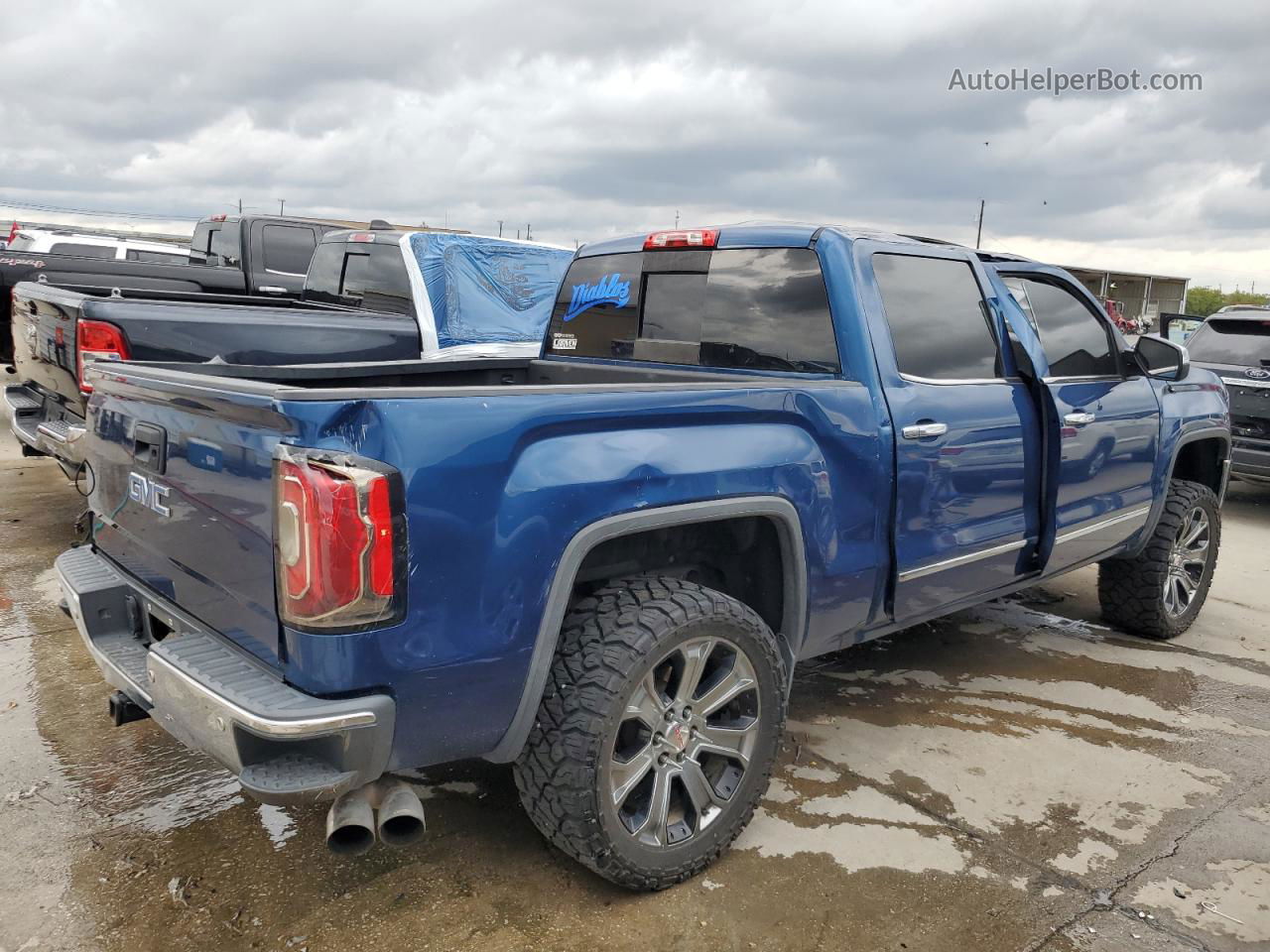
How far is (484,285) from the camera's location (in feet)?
24.0

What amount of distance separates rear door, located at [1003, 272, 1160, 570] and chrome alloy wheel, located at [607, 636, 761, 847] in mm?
1923

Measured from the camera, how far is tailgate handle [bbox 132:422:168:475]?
2.54 metres

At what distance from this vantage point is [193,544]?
2459 mm

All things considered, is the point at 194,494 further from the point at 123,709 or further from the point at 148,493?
the point at 123,709

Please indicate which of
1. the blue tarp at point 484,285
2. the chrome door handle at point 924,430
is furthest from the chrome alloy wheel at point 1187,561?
the blue tarp at point 484,285

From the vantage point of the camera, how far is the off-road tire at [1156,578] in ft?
16.0

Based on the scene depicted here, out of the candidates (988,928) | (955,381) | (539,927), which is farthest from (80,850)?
(955,381)

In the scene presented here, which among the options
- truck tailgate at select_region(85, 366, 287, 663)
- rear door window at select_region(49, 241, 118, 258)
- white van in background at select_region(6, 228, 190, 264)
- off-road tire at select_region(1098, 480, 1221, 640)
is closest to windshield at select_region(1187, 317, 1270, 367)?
off-road tire at select_region(1098, 480, 1221, 640)

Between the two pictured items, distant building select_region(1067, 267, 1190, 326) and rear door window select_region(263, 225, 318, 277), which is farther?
distant building select_region(1067, 267, 1190, 326)

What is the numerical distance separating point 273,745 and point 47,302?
410cm

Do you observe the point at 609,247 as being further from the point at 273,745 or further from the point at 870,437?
the point at 273,745

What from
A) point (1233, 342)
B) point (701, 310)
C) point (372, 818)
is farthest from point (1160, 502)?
point (1233, 342)

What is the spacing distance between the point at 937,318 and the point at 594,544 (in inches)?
72.5

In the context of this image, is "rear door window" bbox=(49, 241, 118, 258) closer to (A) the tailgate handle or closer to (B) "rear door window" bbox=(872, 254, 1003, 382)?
(A) the tailgate handle
